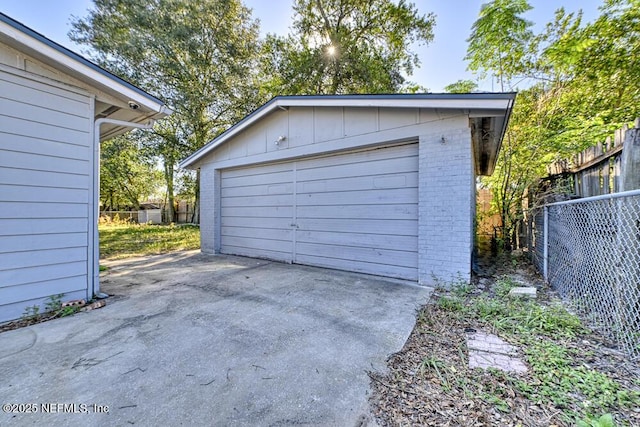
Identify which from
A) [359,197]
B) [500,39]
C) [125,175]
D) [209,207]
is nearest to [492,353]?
[359,197]

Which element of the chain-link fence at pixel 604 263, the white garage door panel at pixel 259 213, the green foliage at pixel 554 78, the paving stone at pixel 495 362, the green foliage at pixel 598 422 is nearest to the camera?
the green foliage at pixel 598 422

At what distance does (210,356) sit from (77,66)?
12.1ft

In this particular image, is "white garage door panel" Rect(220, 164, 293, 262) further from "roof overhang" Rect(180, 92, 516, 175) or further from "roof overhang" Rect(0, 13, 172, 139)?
"roof overhang" Rect(0, 13, 172, 139)

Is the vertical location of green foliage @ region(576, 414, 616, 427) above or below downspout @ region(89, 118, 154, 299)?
below

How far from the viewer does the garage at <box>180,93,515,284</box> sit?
387 cm

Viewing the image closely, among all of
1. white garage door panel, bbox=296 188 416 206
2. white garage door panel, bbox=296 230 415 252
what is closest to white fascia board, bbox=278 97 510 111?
white garage door panel, bbox=296 188 416 206

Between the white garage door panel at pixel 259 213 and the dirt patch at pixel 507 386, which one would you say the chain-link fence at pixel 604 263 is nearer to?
the dirt patch at pixel 507 386

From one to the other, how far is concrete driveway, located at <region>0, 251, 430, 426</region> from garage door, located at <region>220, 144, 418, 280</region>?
36.1 inches

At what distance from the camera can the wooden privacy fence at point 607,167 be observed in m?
2.36

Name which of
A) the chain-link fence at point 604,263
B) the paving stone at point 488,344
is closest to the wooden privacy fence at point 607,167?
the chain-link fence at point 604,263

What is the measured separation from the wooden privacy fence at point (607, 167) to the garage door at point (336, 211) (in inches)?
87.9

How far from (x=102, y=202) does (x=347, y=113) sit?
3216 cm

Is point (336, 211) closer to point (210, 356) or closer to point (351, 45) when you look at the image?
point (210, 356)

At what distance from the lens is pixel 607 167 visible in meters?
3.55
